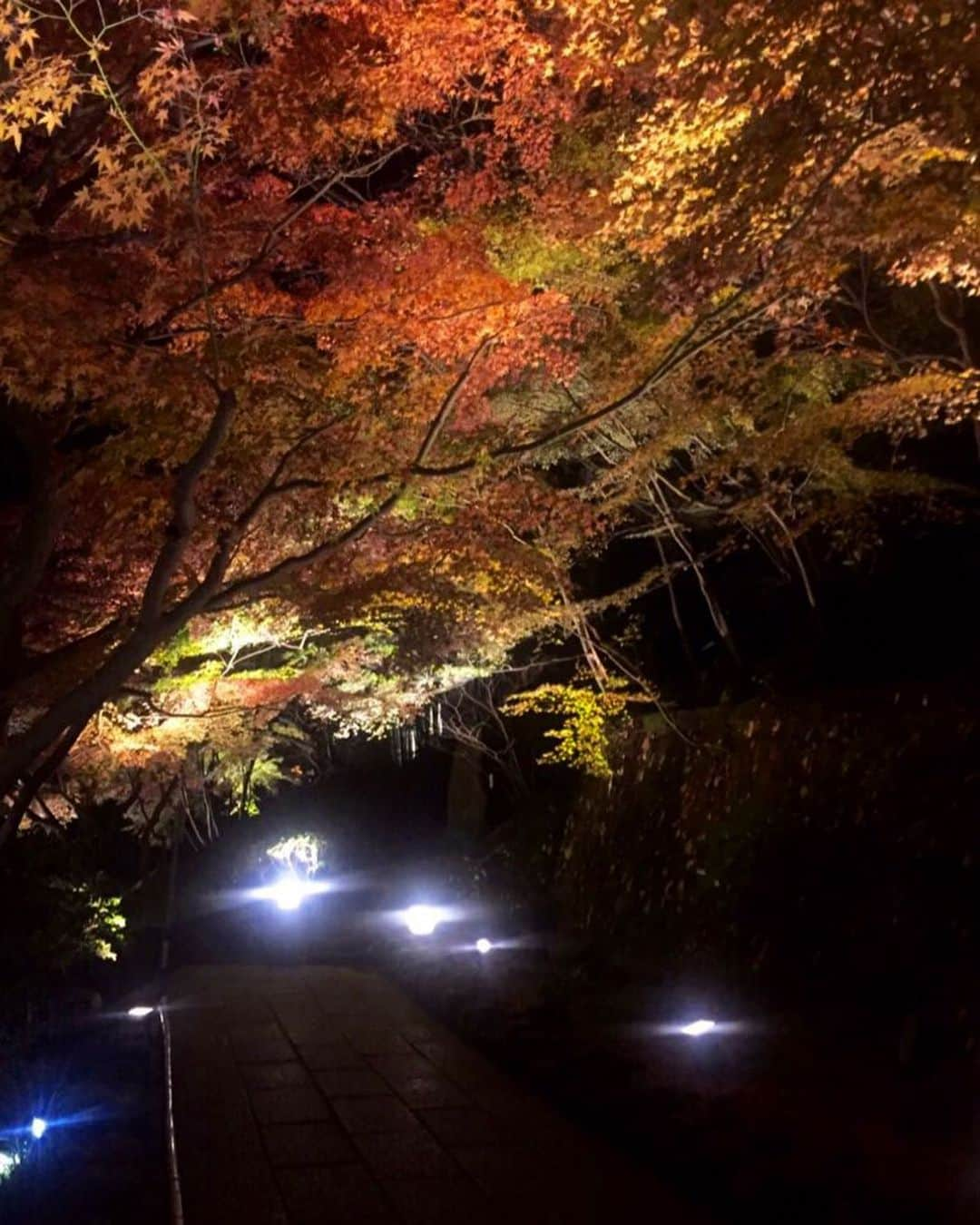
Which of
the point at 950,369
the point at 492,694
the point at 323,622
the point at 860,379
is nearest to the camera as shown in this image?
the point at 950,369

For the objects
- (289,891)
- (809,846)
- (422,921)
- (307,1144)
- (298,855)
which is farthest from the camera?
(298,855)

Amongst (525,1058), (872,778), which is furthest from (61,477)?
(872,778)

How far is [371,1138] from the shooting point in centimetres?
697

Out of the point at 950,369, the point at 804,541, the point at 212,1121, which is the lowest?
the point at 212,1121

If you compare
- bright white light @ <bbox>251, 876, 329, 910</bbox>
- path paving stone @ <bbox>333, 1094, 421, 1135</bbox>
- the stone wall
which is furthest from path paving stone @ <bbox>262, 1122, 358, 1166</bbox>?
bright white light @ <bbox>251, 876, 329, 910</bbox>

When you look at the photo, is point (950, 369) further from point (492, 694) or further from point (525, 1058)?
point (492, 694)

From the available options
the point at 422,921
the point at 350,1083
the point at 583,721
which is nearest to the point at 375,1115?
the point at 350,1083

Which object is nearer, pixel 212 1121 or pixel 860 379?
pixel 212 1121

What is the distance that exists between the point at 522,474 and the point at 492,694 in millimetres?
6352

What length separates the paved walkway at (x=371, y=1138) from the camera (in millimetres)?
5797

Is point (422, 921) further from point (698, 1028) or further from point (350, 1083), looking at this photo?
point (698, 1028)

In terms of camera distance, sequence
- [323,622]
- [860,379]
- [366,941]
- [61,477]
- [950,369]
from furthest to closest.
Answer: [366,941] < [323,622] < [860,379] < [950,369] < [61,477]

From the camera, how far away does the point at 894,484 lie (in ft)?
36.7

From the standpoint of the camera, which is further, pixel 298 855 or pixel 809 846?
pixel 298 855
